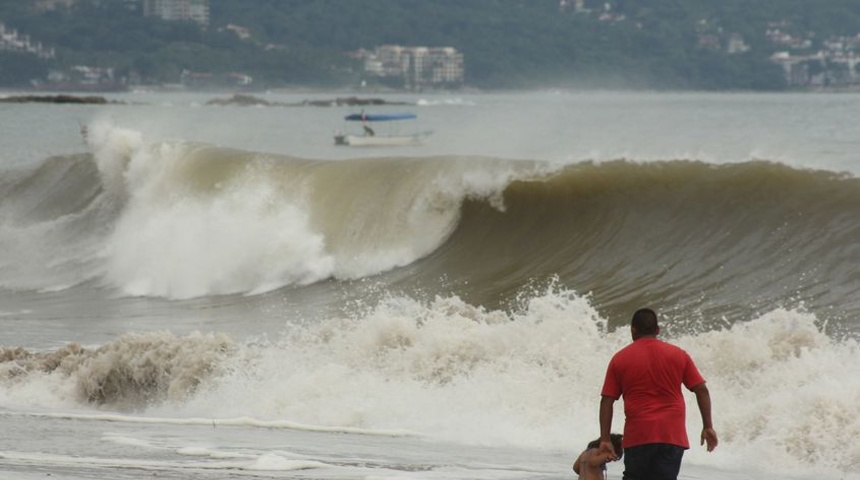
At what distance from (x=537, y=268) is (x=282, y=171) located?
8.47 meters

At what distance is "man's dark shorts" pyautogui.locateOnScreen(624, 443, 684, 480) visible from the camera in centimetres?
746

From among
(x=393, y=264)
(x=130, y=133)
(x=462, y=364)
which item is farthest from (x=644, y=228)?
(x=130, y=133)

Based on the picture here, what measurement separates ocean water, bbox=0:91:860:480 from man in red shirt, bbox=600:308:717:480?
2423 mm

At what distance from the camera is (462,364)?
43.4 ft

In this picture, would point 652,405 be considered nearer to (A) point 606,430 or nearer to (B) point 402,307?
(A) point 606,430

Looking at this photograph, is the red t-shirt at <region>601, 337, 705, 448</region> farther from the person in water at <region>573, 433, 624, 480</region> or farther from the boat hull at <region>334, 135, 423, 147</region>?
the boat hull at <region>334, 135, 423, 147</region>

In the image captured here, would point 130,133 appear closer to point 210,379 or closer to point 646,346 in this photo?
point 210,379

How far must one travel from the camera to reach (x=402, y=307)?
625 inches

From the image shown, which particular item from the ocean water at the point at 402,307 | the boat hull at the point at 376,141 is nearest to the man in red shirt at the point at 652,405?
the ocean water at the point at 402,307

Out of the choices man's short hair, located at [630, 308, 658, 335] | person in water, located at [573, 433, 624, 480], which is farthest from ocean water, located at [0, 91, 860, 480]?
man's short hair, located at [630, 308, 658, 335]

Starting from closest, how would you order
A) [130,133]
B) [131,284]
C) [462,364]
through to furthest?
[462,364], [131,284], [130,133]

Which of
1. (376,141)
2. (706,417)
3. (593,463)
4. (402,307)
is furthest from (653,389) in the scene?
(376,141)

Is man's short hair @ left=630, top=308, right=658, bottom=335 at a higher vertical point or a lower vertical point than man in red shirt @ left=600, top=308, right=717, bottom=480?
higher

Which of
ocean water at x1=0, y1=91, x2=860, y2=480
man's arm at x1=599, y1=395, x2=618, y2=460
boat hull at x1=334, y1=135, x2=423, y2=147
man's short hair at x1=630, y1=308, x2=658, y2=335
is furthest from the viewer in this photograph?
boat hull at x1=334, y1=135, x2=423, y2=147
